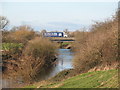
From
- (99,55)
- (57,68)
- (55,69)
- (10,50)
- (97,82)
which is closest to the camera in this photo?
(97,82)

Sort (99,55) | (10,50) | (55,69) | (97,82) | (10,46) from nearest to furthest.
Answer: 1. (97,82)
2. (99,55)
3. (55,69)
4. (10,50)
5. (10,46)

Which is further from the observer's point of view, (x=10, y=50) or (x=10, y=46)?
(x=10, y=46)

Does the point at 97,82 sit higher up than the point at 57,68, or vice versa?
the point at 97,82

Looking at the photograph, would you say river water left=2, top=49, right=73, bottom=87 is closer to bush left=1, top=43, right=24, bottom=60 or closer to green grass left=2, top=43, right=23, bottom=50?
bush left=1, top=43, right=24, bottom=60

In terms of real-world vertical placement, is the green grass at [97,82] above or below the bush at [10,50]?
above

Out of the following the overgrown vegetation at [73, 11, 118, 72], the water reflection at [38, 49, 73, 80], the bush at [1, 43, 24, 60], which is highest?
the overgrown vegetation at [73, 11, 118, 72]

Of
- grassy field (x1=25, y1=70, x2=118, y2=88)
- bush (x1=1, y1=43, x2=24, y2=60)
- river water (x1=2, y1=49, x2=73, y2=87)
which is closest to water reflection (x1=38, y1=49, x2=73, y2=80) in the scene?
river water (x1=2, y1=49, x2=73, y2=87)

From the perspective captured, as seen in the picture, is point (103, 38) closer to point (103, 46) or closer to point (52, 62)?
point (103, 46)

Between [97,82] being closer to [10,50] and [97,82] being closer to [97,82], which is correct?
[97,82]

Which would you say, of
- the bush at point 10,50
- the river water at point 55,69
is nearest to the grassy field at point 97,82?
the river water at point 55,69

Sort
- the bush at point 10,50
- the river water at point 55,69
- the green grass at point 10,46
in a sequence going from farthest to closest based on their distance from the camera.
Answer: the green grass at point 10,46, the bush at point 10,50, the river water at point 55,69

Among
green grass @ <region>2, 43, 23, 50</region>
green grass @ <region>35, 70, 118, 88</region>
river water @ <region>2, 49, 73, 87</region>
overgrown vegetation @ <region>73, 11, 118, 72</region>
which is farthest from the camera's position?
green grass @ <region>2, 43, 23, 50</region>

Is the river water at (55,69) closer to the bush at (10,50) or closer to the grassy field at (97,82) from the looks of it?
the bush at (10,50)

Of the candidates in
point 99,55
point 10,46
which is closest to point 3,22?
point 10,46
